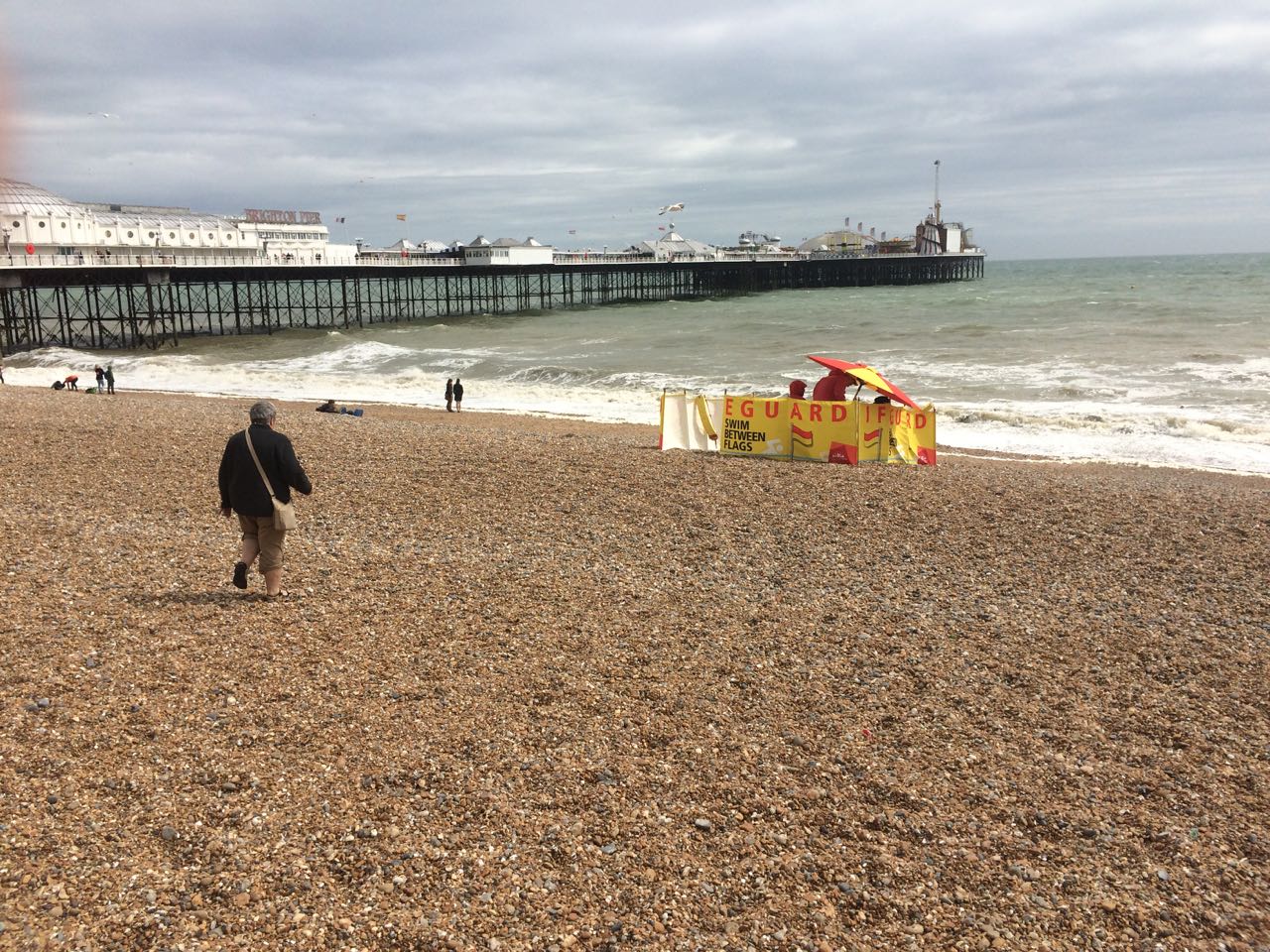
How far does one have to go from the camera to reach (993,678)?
528cm

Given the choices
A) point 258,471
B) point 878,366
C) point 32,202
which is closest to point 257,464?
point 258,471

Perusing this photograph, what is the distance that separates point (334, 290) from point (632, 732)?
9207cm

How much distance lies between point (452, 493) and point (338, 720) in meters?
4.90

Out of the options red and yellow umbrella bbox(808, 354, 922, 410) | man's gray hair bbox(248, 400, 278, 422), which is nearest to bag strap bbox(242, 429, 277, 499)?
man's gray hair bbox(248, 400, 278, 422)

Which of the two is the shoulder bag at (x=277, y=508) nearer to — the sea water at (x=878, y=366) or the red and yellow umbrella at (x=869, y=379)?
the red and yellow umbrella at (x=869, y=379)

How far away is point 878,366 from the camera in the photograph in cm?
2847

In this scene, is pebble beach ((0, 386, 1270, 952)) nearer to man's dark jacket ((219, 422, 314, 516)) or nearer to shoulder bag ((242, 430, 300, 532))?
shoulder bag ((242, 430, 300, 532))

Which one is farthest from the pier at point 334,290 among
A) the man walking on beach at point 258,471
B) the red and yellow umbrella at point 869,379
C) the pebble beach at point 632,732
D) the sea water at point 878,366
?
the man walking on beach at point 258,471

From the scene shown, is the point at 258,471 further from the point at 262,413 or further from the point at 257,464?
the point at 262,413

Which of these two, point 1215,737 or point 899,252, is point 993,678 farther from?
point 899,252

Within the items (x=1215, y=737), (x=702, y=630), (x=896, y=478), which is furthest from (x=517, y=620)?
(x=896, y=478)

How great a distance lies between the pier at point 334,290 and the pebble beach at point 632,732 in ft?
115

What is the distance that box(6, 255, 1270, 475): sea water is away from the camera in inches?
690

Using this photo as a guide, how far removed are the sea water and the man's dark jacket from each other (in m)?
12.9
